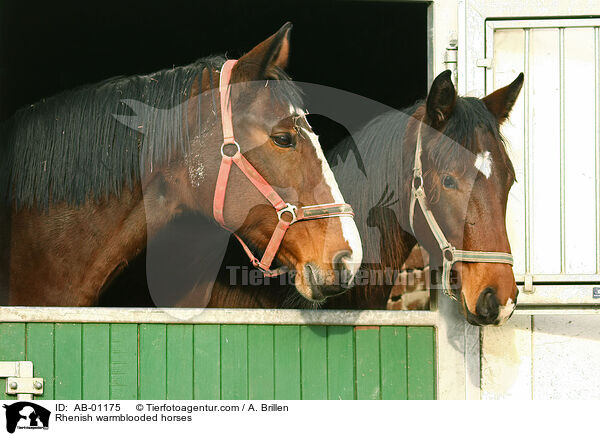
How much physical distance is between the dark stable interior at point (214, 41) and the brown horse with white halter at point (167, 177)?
1954 millimetres

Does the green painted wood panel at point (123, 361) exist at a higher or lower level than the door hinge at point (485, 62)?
lower

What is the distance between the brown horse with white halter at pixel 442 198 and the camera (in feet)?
9.66

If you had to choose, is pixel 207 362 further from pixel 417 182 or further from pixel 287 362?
pixel 417 182

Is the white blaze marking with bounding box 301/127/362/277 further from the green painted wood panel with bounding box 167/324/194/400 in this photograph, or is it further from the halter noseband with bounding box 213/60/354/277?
the green painted wood panel with bounding box 167/324/194/400

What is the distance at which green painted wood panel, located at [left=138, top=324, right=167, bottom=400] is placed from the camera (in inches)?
128

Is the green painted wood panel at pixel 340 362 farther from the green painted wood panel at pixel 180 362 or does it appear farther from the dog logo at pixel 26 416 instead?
the dog logo at pixel 26 416

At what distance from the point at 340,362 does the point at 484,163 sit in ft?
3.86

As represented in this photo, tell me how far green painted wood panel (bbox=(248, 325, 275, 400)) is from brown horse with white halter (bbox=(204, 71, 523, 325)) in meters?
0.35

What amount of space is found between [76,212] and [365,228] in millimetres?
1452

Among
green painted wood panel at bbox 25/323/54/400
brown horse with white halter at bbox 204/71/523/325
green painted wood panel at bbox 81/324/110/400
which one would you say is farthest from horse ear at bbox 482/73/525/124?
green painted wood panel at bbox 25/323/54/400

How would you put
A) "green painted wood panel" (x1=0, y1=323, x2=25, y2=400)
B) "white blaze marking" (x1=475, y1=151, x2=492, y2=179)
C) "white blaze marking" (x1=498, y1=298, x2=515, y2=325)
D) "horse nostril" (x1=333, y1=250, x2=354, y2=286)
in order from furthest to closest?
"green painted wood panel" (x1=0, y1=323, x2=25, y2=400)
"white blaze marking" (x1=475, y1=151, x2=492, y2=179)
"white blaze marking" (x1=498, y1=298, x2=515, y2=325)
"horse nostril" (x1=333, y1=250, x2=354, y2=286)

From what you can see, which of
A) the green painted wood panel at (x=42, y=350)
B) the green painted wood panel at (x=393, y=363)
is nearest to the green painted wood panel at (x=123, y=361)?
the green painted wood panel at (x=42, y=350)

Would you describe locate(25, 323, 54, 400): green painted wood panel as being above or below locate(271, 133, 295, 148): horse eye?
below

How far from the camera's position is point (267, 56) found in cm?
288
